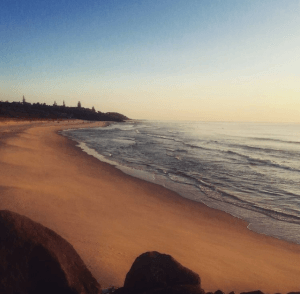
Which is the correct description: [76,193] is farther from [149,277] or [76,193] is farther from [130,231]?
[149,277]

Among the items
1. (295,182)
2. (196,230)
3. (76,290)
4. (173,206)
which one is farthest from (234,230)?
(295,182)

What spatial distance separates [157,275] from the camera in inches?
141

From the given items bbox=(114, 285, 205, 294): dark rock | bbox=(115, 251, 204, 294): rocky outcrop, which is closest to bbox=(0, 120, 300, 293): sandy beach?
bbox=(115, 251, 204, 294): rocky outcrop

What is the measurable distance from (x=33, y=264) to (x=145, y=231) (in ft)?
13.6

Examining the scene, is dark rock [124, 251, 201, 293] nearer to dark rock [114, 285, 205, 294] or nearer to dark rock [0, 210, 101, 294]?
dark rock [114, 285, 205, 294]

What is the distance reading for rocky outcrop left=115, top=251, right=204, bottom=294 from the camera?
11.5ft

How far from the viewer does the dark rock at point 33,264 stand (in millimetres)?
3061

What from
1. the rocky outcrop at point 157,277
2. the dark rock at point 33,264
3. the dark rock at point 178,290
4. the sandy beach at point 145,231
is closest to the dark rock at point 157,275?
the rocky outcrop at point 157,277

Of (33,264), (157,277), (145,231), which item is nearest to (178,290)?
(157,277)

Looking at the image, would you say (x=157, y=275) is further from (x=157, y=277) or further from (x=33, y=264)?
(x=33, y=264)

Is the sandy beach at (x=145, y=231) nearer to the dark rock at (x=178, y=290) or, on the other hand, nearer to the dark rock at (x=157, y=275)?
the dark rock at (x=157, y=275)

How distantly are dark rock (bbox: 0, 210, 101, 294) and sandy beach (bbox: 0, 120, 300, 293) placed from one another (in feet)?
4.07

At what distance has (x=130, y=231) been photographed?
22.5 ft

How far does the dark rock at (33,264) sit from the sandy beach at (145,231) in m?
1.24
